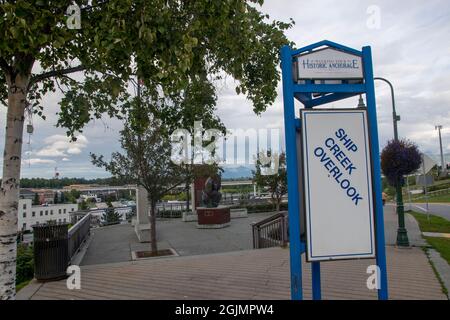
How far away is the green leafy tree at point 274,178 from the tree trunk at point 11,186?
2449cm

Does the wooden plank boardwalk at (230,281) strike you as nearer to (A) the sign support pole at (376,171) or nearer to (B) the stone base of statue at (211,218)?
(A) the sign support pole at (376,171)

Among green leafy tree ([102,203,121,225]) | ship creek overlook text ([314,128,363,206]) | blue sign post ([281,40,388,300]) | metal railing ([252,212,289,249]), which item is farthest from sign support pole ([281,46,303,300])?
green leafy tree ([102,203,121,225])

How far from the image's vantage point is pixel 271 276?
7211 mm

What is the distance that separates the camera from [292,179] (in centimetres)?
386

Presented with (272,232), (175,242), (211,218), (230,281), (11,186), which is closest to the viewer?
(11,186)

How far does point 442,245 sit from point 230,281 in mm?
6856

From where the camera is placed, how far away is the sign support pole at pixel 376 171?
13.1ft

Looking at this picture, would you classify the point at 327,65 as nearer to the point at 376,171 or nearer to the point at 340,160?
the point at 340,160

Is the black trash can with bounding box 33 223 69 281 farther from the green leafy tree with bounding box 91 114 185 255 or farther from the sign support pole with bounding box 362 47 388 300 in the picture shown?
the sign support pole with bounding box 362 47 388 300

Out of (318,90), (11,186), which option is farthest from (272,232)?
(11,186)

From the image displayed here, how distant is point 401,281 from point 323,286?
54.3 inches

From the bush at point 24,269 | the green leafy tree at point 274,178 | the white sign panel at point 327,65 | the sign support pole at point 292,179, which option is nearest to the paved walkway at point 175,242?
the bush at point 24,269

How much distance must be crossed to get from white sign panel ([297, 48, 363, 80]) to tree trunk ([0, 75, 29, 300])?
3226 millimetres
